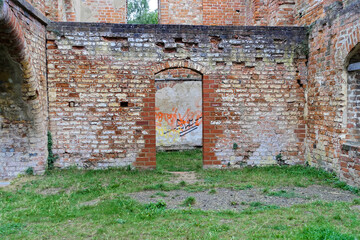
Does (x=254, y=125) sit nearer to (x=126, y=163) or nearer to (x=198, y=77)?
(x=126, y=163)

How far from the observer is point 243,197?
212 inches

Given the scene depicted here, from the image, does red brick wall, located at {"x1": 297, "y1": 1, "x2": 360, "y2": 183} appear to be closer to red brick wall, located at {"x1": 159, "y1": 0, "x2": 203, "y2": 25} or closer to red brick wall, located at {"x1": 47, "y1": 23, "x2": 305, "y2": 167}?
red brick wall, located at {"x1": 47, "y1": 23, "x2": 305, "y2": 167}

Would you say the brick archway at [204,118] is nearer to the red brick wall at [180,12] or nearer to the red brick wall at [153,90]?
the red brick wall at [153,90]

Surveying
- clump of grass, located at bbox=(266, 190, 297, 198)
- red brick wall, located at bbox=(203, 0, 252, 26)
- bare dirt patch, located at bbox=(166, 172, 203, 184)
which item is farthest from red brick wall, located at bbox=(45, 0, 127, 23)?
clump of grass, located at bbox=(266, 190, 297, 198)

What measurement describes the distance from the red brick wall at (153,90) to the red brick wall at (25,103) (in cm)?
46

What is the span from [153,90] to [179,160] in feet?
9.57

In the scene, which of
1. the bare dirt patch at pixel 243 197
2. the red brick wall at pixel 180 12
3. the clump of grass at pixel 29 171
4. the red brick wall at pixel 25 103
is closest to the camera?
the bare dirt patch at pixel 243 197

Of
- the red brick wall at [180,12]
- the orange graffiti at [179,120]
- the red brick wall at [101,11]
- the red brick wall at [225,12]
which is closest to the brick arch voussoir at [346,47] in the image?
the orange graffiti at [179,120]

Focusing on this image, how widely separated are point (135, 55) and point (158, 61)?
568 mm

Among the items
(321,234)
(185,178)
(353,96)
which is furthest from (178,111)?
(321,234)

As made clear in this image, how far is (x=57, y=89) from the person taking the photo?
728cm

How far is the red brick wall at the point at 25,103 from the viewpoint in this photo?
6086 millimetres

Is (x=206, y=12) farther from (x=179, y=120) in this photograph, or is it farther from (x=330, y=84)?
(x=330, y=84)

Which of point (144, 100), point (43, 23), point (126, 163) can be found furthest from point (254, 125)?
point (43, 23)
